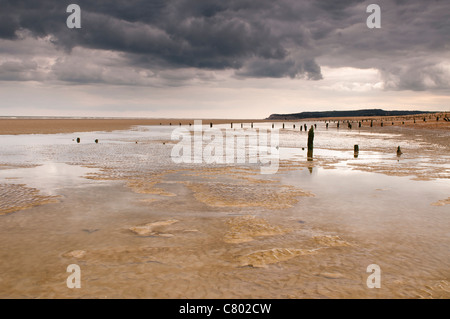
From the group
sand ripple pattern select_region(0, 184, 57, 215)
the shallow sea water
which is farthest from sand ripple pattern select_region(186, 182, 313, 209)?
sand ripple pattern select_region(0, 184, 57, 215)

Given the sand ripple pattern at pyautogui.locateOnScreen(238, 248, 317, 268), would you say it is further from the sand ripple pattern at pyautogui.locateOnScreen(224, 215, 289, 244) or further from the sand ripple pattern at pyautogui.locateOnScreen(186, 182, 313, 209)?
the sand ripple pattern at pyautogui.locateOnScreen(186, 182, 313, 209)

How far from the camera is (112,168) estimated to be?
1562 cm

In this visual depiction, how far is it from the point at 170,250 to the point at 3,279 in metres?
2.62

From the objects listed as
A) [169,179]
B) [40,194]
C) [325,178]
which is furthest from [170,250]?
[325,178]

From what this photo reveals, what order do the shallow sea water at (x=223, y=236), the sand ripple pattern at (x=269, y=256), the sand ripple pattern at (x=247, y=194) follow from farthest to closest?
1. the sand ripple pattern at (x=247, y=194)
2. the sand ripple pattern at (x=269, y=256)
3. the shallow sea water at (x=223, y=236)

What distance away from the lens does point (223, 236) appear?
6789 millimetres

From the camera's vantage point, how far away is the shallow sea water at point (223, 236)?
476 cm

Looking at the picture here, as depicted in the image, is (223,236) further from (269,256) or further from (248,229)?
(269,256)

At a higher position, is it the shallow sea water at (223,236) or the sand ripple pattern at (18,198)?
the sand ripple pattern at (18,198)

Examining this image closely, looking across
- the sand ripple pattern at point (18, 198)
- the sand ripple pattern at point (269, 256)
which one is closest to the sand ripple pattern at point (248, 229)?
the sand ripple pattern at point (269, 256)

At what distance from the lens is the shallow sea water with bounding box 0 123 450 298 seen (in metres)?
4.76

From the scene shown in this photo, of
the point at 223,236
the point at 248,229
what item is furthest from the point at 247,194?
the point at 223,236

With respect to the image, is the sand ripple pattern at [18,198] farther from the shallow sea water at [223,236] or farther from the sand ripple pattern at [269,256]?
the sand ripple pattern at [269,256]
